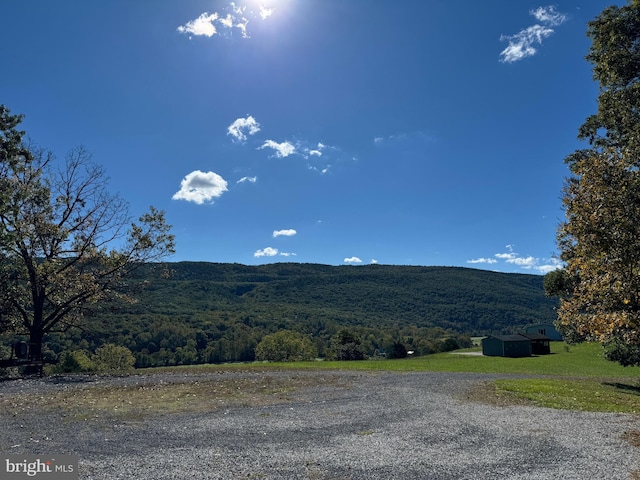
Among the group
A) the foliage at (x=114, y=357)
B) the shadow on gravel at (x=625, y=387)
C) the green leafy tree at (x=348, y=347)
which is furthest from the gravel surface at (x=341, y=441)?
the foliage at (x=114, y=357)

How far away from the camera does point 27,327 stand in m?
25.8

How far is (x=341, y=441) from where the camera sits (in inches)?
365

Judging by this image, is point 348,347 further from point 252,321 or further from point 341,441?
point 252,321

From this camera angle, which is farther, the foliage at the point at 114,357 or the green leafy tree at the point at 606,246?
the foliage at the point at 114,357

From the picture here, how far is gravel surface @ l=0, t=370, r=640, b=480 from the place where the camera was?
7.35 m

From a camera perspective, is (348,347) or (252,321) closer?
(348,347)

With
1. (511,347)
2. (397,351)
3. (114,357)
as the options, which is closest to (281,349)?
(397,351)

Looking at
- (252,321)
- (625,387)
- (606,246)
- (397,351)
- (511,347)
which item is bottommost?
(397,351)

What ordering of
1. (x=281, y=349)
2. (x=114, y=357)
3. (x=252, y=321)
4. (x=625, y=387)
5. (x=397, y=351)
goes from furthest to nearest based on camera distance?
(x=252, y=321)
(x=281, y=349)
(x=397, y=351)
(x=114, y=357)
(x=625, y=387)

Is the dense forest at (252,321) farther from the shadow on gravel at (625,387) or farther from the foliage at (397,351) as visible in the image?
the shadow on gravel at (625,387)

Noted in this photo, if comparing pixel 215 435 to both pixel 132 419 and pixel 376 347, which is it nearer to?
pixel 132 419

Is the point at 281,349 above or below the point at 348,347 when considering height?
below

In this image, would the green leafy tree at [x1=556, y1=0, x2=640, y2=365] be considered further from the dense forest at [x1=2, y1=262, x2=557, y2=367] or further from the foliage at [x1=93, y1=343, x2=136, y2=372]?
the foliage at [x1=93, y1=343, x2=136, y2=372]

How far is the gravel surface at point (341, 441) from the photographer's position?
7.35 metres
